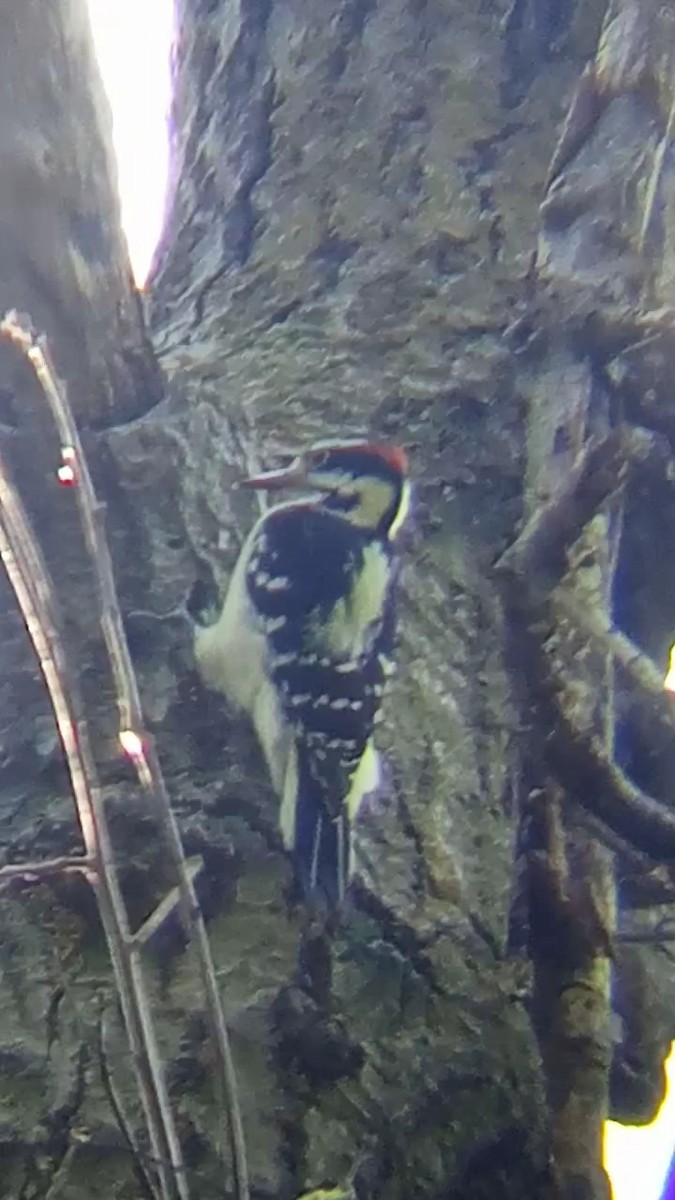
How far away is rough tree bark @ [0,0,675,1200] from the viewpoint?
958 mm

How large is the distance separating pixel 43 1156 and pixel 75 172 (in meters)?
0.70

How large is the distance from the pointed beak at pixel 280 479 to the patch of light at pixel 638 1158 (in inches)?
21.8

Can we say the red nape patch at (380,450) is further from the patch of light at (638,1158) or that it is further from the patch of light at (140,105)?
the patch of light at (638,1158)

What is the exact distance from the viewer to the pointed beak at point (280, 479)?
99 cm

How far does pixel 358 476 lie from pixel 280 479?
0.20ft

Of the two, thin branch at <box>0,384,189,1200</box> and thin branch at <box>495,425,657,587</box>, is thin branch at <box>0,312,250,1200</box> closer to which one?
thin branch at <box>0,384,189,1200</box>

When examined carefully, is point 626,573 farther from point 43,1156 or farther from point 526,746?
point 43,1156

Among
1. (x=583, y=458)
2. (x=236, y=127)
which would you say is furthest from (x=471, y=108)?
(x=583, y=458)

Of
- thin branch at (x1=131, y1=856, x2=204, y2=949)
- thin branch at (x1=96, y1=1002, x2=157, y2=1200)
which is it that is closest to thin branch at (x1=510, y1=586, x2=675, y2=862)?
thin branch at (x1=131, y1=856, x2=204, y2=949)

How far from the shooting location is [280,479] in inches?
39.0

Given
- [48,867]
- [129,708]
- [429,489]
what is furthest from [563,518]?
[48,867]

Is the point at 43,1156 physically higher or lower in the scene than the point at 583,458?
lower

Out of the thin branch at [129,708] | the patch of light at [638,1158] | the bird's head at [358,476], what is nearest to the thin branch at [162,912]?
the thin branch at [129,708]

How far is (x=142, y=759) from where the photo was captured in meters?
0.93
